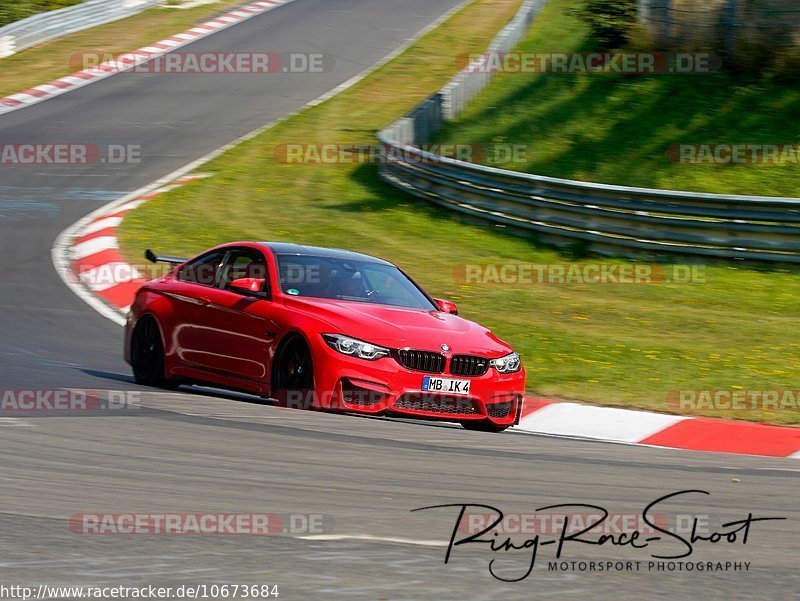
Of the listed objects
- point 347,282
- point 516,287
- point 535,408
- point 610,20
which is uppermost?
point 610,20

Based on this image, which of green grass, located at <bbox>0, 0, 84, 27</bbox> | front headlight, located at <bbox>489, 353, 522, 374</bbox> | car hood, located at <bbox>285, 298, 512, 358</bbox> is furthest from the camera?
green grass, located at <bbox>0, 0, 84, 27</bbox>

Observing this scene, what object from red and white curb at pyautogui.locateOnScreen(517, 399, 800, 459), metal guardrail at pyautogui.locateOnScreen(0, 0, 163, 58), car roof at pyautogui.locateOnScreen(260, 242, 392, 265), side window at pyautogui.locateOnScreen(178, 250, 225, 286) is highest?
metal guardrail at pyautogui.locateOnScreen(0, 0, 163, 58)

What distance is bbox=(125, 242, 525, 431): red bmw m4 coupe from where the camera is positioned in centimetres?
903

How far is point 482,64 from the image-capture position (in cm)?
2803

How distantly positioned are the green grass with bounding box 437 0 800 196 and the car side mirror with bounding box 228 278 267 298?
10.9 meters

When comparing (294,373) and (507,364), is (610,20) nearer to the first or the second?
(507,364)

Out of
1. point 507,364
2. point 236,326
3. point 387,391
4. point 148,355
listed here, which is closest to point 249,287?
point 236,326

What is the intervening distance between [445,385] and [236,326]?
1.67m

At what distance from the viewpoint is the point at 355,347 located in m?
9.04

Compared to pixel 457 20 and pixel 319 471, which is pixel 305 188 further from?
pixel 457 20

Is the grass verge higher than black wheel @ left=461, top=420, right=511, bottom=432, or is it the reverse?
the grass verge

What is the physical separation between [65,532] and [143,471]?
117 centimetres

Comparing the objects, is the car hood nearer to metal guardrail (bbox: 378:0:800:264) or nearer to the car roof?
the car roof

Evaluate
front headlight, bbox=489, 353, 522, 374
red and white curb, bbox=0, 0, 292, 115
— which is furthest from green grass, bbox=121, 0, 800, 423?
red and white curb, bbox=0, 0, 292, 115
